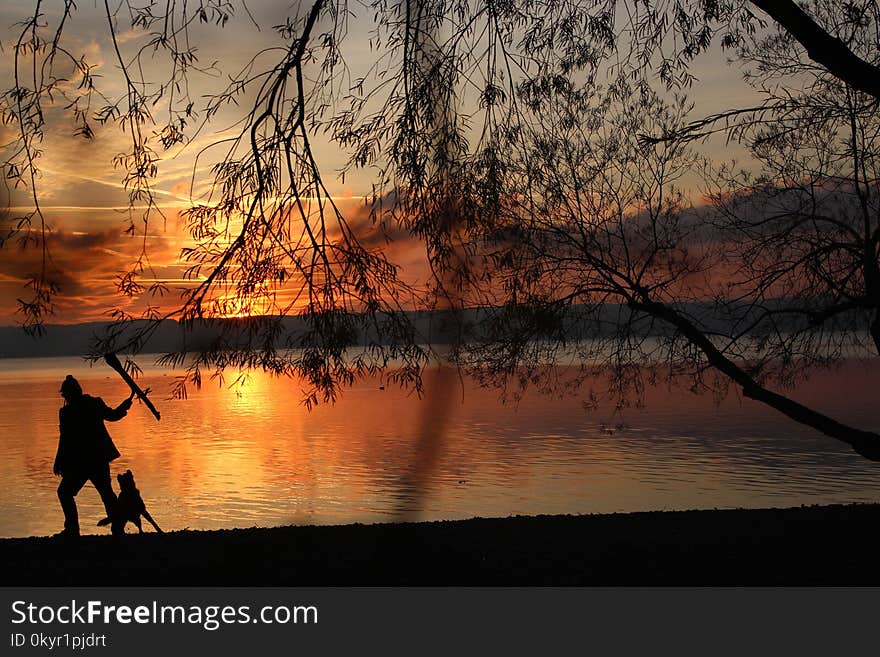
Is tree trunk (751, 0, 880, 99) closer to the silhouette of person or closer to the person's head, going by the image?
the silhouette of person

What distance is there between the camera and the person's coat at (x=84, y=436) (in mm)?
11078

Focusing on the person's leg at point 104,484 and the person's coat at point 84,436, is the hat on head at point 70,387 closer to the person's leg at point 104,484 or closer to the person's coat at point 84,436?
the person's coat at point 84,436

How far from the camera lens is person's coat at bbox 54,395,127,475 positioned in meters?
11.1

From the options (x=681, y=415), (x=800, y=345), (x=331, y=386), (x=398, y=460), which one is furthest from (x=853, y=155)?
(x=681, y=415)

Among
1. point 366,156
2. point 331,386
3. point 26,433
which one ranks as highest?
point 366,156

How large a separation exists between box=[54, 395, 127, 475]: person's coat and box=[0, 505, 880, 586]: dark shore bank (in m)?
0.95

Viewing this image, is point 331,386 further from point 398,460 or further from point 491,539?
point 398,460

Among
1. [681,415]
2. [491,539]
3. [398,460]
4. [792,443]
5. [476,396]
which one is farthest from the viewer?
[476,396]

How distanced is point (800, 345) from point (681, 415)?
160 feet

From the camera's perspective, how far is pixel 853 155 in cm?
1124

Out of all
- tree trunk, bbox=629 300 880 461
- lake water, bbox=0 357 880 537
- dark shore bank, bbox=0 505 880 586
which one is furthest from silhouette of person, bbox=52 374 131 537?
tree trunk, bbox=629 300 880 461

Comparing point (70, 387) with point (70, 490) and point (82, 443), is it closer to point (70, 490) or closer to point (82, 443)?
point (82, 443)

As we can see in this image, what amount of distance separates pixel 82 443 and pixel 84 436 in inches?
3.8

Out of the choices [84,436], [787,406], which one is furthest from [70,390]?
[787,406]
